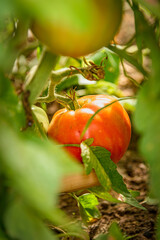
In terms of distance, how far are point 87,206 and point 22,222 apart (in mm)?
563

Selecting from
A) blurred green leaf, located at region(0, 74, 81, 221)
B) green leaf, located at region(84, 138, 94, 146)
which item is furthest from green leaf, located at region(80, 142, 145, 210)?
blurred green leaf, located at region(0, 74, 81, 221)

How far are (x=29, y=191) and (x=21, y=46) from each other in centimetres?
24

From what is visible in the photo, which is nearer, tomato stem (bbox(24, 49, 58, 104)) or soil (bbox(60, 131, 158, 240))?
tomato stem (bbox(24, 49, 58, 104))

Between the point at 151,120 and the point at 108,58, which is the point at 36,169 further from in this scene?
the point at 108,58

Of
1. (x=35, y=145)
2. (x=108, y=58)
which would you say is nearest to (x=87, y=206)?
(x=108, y=58)

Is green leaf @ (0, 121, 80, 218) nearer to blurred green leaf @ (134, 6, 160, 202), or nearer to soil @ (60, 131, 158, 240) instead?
blurred green leaf @ (134, 6, 160, 202)

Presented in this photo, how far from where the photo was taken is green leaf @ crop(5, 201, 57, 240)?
0.32 meters

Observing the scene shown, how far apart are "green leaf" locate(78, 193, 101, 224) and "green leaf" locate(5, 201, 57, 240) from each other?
526 millimetres

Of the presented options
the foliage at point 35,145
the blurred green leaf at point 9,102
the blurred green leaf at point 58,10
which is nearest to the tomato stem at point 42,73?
the foliage at point 35,145

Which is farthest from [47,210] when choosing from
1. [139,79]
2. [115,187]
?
[139,79]

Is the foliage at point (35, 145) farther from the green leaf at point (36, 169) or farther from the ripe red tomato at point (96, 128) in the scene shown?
the ripe red tomato at point (96, 128)

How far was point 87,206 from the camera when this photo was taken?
867 mm

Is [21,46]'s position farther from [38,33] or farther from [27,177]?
[27,177]

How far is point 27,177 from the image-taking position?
25 cm
